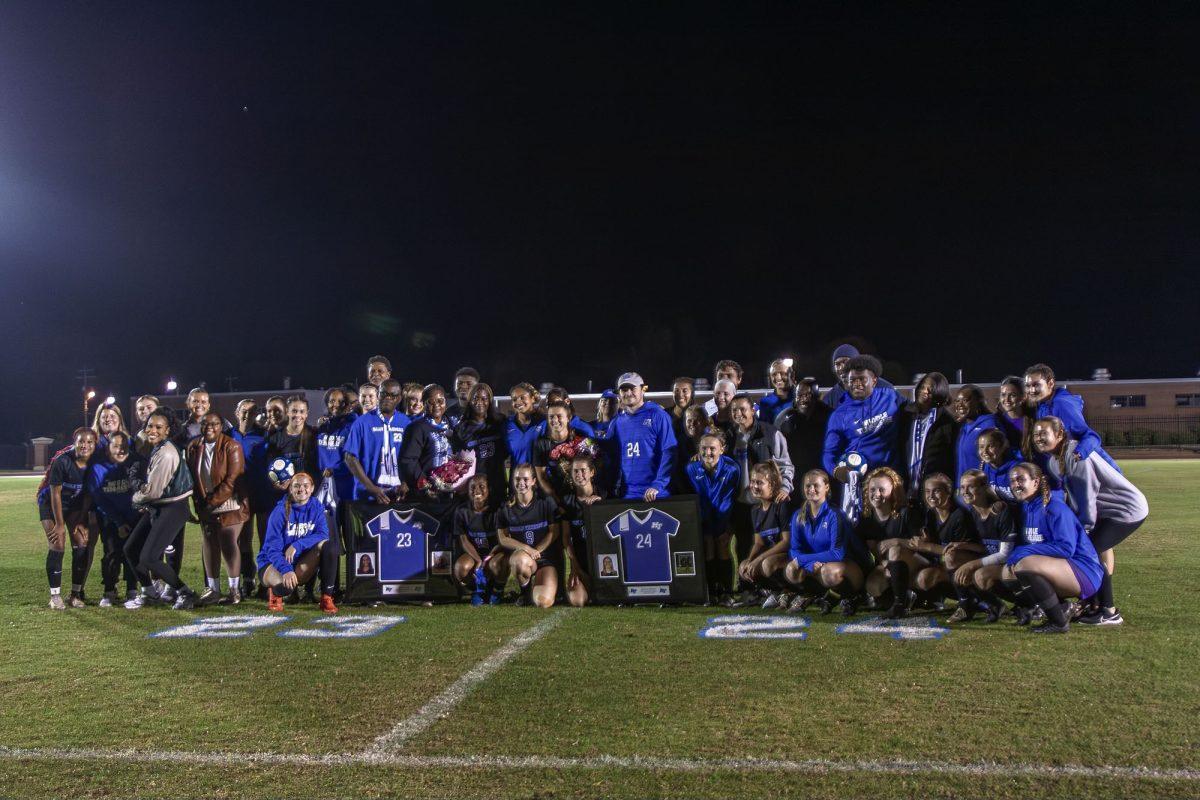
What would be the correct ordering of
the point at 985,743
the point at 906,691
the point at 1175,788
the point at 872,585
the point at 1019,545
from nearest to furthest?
the point at 1175,788 < the point at 985,743 < the point at 906,691 < the point at 1019,545 < the point at 872,585

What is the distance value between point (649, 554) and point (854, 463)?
1673 millimetres

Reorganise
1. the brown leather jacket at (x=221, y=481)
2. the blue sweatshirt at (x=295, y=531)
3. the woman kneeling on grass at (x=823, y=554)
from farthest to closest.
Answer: the brown leather jacket at (x=221, y=481)
the blue sweatshirt at (x=295, y=531)
the woman kneeling on grass at (x=823, y=554)

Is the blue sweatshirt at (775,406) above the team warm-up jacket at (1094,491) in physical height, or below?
above

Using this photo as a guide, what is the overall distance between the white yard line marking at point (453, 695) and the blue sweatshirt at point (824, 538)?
1.88m

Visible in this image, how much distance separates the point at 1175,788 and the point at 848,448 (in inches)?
157

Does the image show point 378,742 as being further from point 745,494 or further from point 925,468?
point 925,468

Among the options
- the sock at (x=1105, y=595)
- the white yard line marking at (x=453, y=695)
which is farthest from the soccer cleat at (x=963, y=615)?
the white yard line marking at (x=453, y=695)

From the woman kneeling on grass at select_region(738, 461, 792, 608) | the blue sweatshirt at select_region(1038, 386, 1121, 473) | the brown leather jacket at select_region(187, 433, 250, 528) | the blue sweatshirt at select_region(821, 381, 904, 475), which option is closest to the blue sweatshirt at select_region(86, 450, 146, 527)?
the brown leather jacket at select_region(187, 433, 250, 528)

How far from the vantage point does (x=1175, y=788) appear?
3094 mm

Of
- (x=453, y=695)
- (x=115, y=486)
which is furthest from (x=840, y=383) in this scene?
(x=115, y=486)

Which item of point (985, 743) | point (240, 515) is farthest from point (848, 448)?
point (240, 515)

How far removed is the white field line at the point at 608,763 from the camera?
3.26 m

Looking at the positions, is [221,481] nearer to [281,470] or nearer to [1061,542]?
[281,470]

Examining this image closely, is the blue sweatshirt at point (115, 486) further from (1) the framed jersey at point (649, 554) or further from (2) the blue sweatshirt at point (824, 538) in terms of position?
(2) the blue sweatshirt at point (824, 538)
